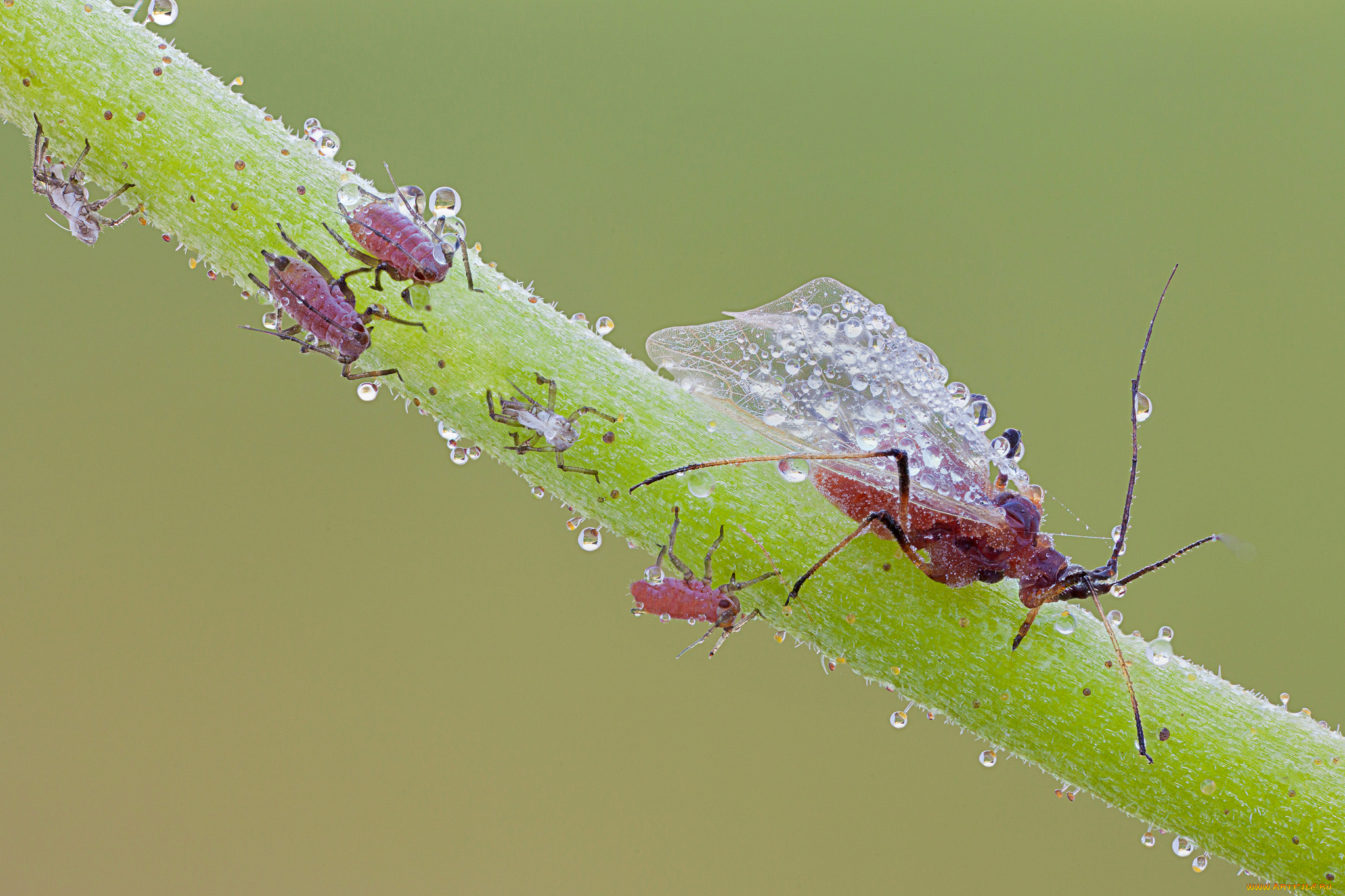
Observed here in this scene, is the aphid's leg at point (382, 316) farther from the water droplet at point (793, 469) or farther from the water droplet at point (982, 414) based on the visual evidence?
the water droplet at point (982, 414)

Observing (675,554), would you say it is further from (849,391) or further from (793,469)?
(849,391)

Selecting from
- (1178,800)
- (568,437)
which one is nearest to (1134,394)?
(1178,800)

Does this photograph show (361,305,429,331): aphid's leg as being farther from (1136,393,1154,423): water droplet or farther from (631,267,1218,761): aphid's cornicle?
(1136,393,1154,423): water droplet

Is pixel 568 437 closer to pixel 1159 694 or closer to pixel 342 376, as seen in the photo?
pixel 342 376

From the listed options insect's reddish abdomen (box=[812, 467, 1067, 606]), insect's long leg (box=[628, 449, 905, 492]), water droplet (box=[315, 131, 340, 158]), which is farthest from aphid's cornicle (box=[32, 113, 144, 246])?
insect's reddish abdomen (box=[812, 467, 1067, 606])

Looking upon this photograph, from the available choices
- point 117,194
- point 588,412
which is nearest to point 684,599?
point 588,412

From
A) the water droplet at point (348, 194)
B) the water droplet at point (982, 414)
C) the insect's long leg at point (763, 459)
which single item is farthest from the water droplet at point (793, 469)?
the water droplet at point (348, 194)
